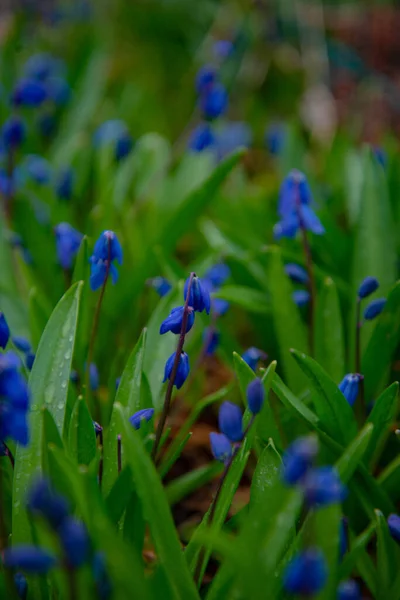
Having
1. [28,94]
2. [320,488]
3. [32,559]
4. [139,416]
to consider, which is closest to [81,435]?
[139,416]

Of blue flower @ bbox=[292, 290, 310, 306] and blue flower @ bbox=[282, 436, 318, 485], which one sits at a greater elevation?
blue flower @ bbox=[282, 436, 318, 485]

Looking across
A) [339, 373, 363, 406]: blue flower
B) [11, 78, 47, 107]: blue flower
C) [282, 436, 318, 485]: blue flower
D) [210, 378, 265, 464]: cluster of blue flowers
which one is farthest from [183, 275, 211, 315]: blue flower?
[11, 78, 47, 107]: blue flower

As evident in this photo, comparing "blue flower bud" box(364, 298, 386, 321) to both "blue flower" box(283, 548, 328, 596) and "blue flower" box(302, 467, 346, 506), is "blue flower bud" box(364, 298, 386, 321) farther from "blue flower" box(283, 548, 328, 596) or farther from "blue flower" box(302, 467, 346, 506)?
"blue flower" box(283, 548, 328, 596)

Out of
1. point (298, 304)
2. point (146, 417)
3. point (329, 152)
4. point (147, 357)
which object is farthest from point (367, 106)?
point (146, 417)

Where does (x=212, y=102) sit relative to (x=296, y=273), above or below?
above

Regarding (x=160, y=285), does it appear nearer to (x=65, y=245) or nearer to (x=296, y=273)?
(x=65, y=245)

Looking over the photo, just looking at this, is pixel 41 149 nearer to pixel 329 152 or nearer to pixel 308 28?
pixel 329 152
